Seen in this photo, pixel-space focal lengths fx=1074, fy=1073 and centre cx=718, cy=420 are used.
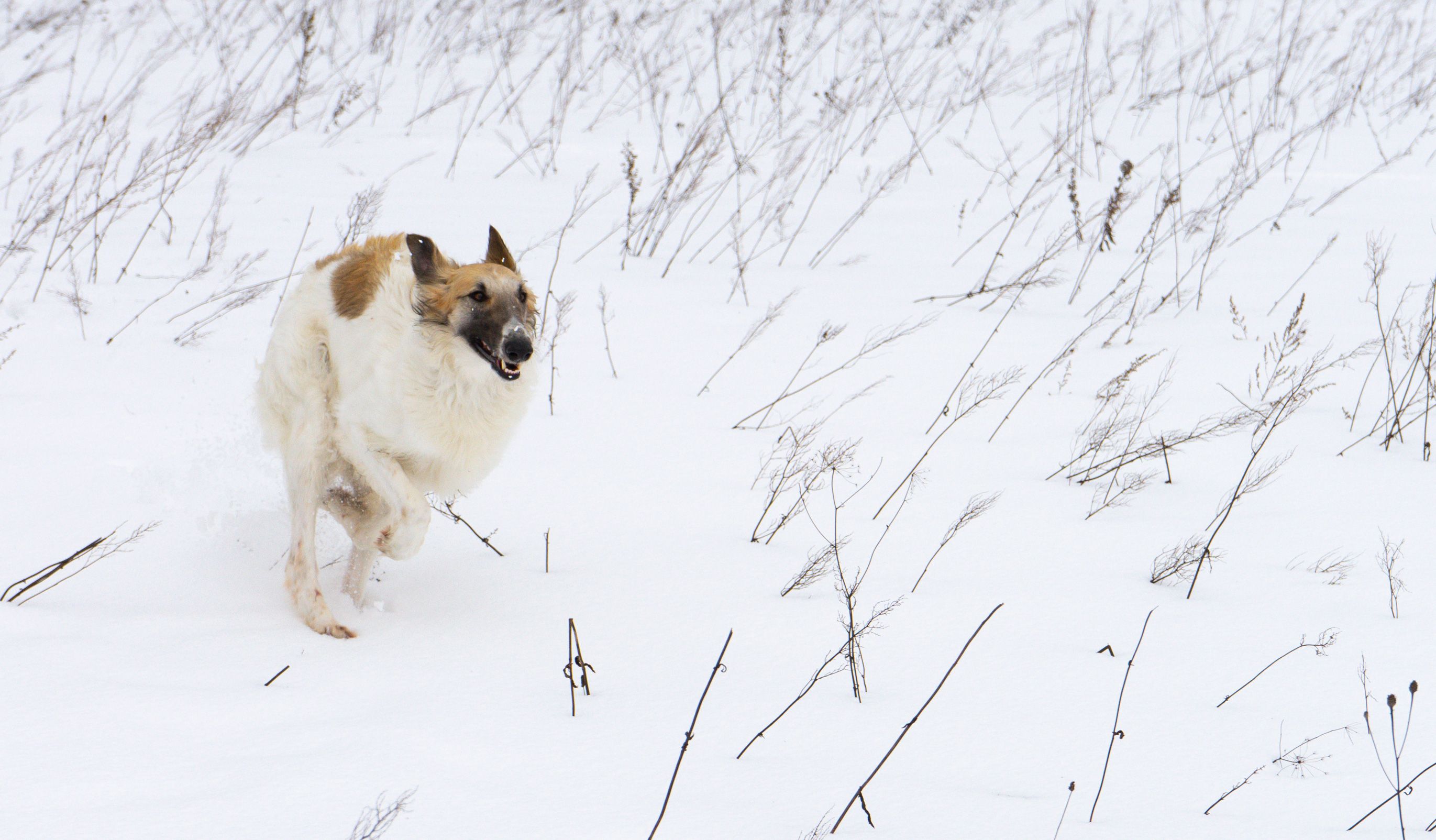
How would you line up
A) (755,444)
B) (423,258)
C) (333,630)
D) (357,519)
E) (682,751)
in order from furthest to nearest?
(755,444) < (357,519) < (423,258) < (333,630) < (682,751)

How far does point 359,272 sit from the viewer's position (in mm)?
3281

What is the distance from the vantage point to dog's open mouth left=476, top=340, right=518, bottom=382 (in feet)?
9.34

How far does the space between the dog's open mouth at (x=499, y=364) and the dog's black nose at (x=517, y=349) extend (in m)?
0.02

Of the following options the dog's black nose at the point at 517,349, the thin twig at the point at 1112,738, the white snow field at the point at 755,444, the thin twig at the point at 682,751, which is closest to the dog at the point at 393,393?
the dog's black nose at the point at 517,349

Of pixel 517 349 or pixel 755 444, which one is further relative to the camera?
pixel 755 444

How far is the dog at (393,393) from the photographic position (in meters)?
2.90

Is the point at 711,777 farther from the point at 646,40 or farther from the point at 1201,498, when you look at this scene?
the point at 646,40

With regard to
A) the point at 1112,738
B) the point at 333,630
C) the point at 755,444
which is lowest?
the point at 333,630

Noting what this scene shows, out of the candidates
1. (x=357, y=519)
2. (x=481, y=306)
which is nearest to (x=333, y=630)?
(x=357, y=519)

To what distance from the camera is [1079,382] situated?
4695mm

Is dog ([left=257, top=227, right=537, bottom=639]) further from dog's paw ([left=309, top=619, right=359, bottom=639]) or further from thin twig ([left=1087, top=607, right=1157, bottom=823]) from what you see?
thin twig ([left=1087, top=607, right=1157, bottom=823])

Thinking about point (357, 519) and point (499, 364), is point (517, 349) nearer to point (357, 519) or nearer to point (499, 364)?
point (499, 364)

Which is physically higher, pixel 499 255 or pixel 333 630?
pixel 499 255

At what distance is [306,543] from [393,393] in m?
0.48
